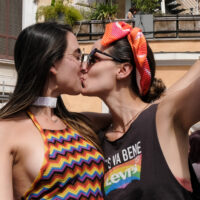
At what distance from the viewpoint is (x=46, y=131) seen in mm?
2266

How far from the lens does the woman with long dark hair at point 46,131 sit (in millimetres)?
2113

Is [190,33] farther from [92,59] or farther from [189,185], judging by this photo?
[189,185]

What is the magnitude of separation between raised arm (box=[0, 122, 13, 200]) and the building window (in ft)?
35.7

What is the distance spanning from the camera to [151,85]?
9.01ft

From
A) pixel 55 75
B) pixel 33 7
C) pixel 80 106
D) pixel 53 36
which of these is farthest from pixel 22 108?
pixel 33 7

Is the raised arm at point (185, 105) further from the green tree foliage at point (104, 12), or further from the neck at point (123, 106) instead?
the green tree foliage at point (104, 12)

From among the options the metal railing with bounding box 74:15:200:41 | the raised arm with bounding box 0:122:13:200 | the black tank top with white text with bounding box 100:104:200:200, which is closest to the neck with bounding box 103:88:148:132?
the black tank top with white text with bounding box 100:104:200:200

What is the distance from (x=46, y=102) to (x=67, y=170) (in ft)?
1.50

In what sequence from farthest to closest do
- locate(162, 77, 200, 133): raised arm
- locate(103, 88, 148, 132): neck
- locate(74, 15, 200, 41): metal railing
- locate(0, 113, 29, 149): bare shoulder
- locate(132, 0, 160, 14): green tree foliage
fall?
locate(132, 0, 160, 14): green tree foliage → locate(74, 15, 200, 41): metal railing → locate(103, 88, 148, 132): neck → locate(0, 113, 29, 149): bare shoulder → locate(162, 77, 200, 133): raised arm

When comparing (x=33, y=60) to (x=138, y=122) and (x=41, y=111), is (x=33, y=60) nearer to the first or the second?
(x=41, y=111)

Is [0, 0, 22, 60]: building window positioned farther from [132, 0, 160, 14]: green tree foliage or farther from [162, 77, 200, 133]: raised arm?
[162, 77, 200, 133]: raised arm

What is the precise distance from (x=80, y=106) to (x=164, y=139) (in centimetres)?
835

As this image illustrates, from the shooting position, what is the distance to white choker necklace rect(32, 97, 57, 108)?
2400mm

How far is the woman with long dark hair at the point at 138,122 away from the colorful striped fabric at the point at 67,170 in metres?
0.12
